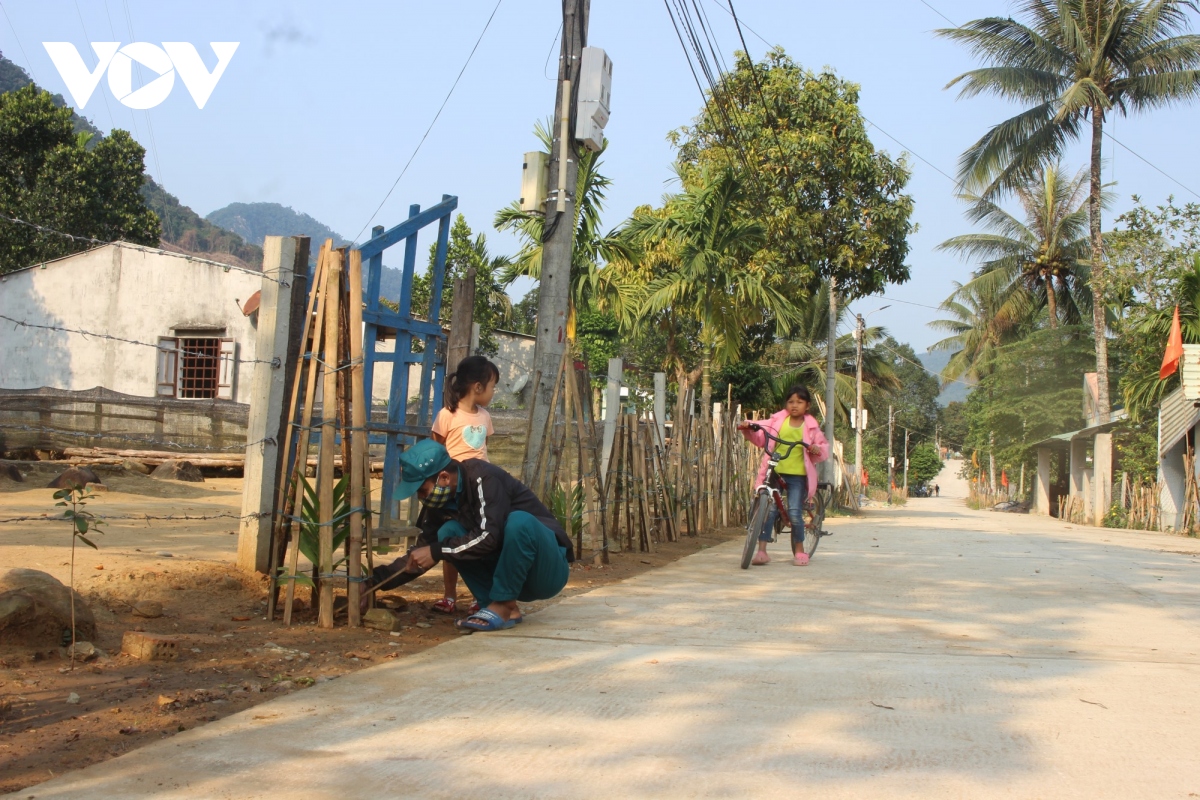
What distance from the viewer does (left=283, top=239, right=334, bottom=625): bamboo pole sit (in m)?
4.76

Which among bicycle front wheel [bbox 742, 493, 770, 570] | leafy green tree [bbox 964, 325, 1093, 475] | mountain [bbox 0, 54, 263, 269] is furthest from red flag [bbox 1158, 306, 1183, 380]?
mountain [bbox 0, 54, 263, 269]

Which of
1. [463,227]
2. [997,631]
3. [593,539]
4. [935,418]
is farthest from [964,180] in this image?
[935,418]

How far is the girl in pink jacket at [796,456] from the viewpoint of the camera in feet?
27.4

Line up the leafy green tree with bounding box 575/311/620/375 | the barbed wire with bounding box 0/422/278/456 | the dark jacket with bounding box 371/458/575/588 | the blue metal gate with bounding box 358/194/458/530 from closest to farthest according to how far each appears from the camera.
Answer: the dark jacket with bounding box 371/458/575/588
the blue metal gate with bounding box 358/194/458/530
the barbed wire with bounding box 0/422/278/456
the leafy green tree with bounding box 575/311/620/375

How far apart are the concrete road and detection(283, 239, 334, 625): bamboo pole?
86cm

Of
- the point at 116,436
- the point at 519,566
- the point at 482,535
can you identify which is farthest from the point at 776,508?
the point at 116,436

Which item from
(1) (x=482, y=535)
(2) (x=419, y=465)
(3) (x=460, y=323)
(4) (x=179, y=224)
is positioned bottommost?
(1) (x=482, y=535)

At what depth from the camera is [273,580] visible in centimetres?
479

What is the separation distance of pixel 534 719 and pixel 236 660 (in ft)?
4.73

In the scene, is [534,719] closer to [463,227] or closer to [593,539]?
[593,539]

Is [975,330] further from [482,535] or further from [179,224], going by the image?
[179,224]

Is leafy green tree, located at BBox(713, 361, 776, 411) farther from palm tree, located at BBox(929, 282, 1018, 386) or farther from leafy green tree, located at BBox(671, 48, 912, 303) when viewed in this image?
palm tree, located at BBox(929, 282, 1018, 386)

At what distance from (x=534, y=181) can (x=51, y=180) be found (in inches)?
886

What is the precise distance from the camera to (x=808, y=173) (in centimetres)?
2162
